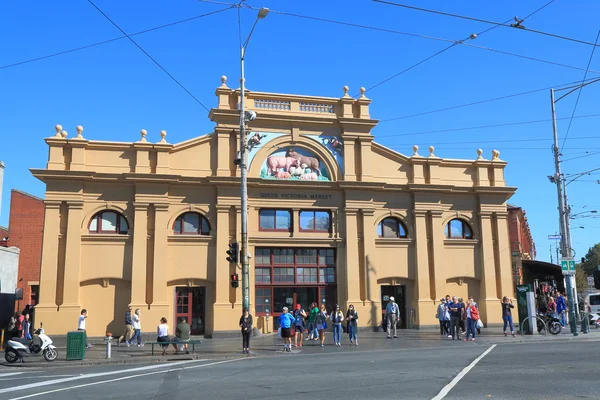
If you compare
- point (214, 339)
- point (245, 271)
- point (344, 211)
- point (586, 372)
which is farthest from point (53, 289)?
point (586, 372)

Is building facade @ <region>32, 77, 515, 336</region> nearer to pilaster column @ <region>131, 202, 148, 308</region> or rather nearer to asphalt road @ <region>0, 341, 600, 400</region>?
pilaster column @ <region>131, 202, 148, 308</region>

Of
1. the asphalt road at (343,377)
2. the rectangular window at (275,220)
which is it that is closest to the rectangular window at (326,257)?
the rectangular window at (275,220)

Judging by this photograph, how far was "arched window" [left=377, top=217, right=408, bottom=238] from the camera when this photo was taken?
29344 mm

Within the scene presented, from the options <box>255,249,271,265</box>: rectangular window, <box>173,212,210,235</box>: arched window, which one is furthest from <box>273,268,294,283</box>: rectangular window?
<box>173,212,210,235</box>: arched window

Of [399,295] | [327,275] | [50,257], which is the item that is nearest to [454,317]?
[399,295]

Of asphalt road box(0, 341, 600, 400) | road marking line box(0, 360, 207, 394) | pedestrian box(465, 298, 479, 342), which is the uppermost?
pedestrian box(465, 298, 479, 342)

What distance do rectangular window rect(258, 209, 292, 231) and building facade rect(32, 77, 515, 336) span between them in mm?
57

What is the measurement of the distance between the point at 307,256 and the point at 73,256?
427 inches

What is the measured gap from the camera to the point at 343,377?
Answer: 1270 cm

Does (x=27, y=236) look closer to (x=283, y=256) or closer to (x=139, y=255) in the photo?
(x=139, y=255)

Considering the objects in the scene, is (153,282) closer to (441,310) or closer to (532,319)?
(441,310)

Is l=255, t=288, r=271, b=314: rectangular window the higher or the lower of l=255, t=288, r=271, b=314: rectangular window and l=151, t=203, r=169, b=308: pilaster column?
the lower

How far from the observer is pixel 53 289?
24406 mm

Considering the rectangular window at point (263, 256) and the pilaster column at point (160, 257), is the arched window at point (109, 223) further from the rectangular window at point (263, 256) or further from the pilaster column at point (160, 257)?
the rectangular window at point (263, 256)
